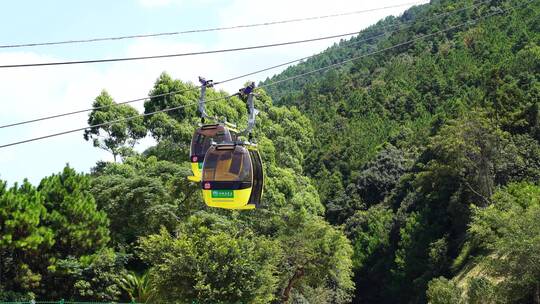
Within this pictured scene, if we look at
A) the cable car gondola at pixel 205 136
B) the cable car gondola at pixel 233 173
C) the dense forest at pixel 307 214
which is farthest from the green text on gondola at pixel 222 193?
the dense forest at pixel 307 214

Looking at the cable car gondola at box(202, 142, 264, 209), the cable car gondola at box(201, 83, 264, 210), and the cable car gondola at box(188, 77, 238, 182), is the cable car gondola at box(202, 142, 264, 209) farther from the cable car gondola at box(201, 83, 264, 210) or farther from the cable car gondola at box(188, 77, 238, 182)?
the cable car gondola at box(188, 77, 238, 182)

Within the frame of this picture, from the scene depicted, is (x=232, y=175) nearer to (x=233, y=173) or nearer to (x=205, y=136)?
(x=233, y=173)

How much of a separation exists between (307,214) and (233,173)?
72.9 ft

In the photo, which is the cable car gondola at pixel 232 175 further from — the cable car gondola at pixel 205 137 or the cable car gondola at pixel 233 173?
the cable car gondola at pixel 205 137

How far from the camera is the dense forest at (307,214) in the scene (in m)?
26.0

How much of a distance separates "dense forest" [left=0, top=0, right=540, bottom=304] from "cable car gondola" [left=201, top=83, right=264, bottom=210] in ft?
5.86

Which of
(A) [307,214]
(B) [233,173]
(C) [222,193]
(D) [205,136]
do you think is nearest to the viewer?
(B) [233,173]

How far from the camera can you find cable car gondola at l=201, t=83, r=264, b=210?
575 inches

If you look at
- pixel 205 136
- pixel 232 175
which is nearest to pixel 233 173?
pixel 232 175

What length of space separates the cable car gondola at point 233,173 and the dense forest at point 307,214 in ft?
5.86

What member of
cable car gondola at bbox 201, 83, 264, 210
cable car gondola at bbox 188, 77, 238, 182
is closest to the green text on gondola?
cable car gondola at bbox 201, 83, 264, 210

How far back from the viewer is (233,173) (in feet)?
47.9

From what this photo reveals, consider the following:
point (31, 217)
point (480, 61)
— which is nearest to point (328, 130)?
point (480, 61)

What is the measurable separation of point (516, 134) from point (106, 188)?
26.8 metres
